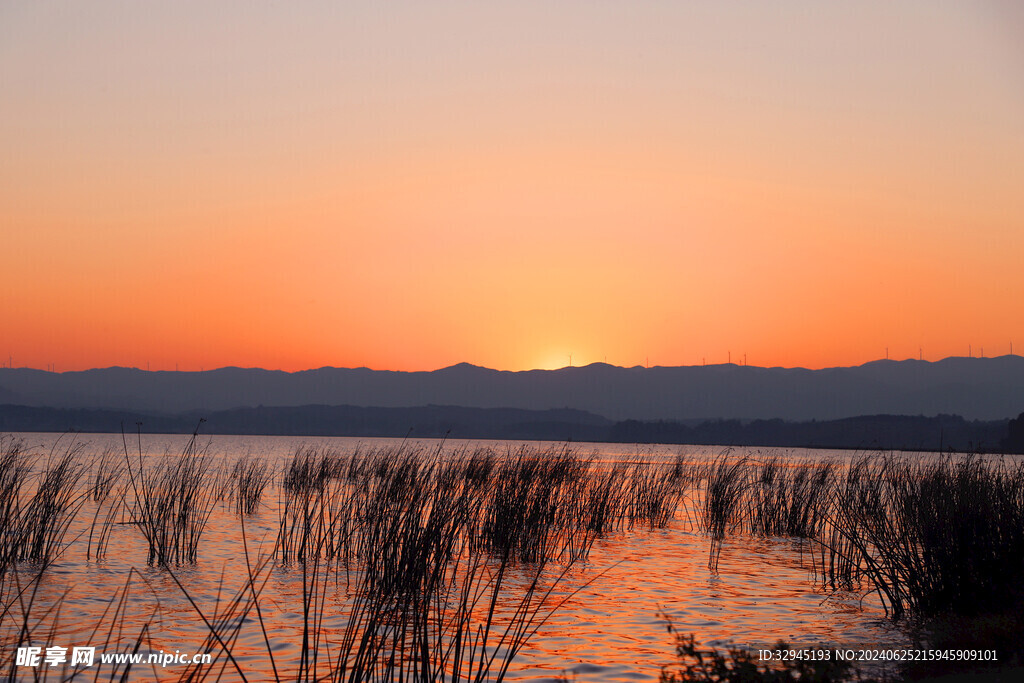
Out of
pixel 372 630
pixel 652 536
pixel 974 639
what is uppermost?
pixel 372 630

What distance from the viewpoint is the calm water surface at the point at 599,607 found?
6.02m

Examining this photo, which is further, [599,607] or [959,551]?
[599,607]

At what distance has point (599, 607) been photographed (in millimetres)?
7754

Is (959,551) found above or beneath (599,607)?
above

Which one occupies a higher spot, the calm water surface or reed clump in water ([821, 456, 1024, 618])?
reed clump in water ([821, 456, 1024, 618])

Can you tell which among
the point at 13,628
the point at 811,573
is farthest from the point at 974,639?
the point at 13,628

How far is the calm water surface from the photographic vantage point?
6023 mm

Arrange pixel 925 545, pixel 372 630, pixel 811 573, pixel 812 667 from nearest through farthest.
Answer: pixel 372 630, pixel 812 667, pixel 925 545, pixel 811 573

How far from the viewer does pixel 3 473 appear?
8000 millimetres

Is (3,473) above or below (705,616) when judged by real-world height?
above

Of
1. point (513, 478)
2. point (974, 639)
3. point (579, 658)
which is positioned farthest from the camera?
point (513, 478)

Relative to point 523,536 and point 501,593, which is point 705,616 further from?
point 523,536

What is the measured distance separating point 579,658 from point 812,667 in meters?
1.90

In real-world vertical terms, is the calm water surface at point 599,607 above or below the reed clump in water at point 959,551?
below
